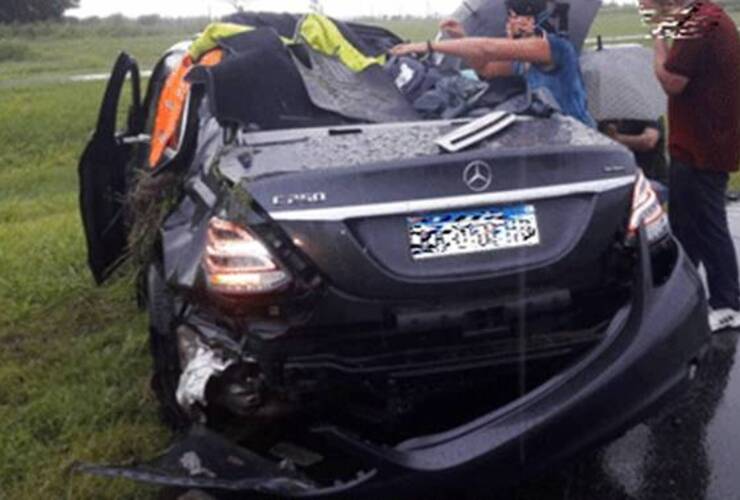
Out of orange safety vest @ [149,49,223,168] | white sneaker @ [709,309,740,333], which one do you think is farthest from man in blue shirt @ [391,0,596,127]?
white sneaker @ [709,309,740,333]

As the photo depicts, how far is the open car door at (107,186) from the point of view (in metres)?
4.62

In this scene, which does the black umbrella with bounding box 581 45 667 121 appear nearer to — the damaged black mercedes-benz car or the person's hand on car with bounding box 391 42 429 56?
the person's hand on car with bounding box 391 42 429 56

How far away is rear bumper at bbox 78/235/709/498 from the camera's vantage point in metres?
2.70

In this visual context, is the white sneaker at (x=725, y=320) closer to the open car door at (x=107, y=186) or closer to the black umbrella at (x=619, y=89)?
the black umbrella at (x=619, y=89)

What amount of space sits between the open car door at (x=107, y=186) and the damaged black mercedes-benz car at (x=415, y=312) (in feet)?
4.87

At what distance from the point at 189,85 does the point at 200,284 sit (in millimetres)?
1361

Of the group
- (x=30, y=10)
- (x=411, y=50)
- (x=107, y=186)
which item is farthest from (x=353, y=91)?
(x=30, y=10)

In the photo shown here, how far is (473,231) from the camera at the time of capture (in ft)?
9.48

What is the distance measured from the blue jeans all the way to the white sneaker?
0.12ft

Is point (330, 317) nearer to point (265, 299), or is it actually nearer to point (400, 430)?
point (265, 299)

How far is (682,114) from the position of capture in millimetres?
4758

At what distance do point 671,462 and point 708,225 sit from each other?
5.15 ft

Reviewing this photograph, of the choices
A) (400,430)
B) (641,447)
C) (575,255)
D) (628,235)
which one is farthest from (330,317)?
(641,447)

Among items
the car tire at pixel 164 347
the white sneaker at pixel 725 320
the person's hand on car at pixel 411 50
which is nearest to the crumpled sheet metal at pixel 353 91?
the person's hand on car at pixel 411 50
